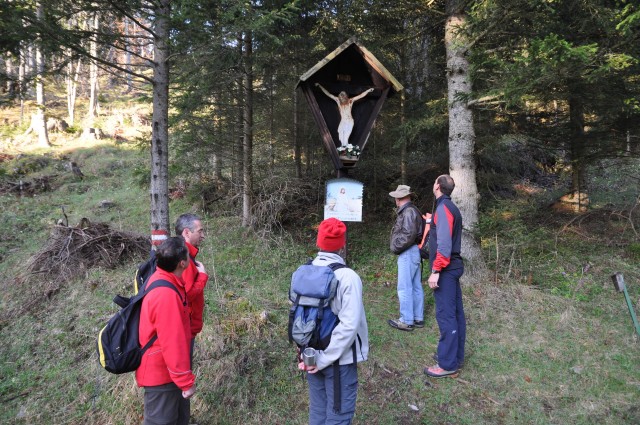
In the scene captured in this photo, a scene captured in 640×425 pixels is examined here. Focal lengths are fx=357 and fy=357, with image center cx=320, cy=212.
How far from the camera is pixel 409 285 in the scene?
4875mm

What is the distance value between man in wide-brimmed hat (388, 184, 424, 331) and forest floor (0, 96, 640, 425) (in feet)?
0.69

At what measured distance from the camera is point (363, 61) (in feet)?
17.7

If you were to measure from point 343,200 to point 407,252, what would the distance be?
1130mm

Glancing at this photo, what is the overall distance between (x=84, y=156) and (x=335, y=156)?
19082mm

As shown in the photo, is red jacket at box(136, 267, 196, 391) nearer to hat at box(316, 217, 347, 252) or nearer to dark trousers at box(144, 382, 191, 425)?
dark trousers at box(144, 382, 191, 425)

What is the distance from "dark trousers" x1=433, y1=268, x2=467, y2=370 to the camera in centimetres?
383

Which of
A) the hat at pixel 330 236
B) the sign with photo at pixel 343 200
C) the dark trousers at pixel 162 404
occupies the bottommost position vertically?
the dark trousers at pixel 162 404

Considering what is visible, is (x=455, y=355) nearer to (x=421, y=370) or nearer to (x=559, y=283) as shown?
(x=421, y=370)

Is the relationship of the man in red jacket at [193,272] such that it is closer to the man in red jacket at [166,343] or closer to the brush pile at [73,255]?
the man in red jacket at [166,343]

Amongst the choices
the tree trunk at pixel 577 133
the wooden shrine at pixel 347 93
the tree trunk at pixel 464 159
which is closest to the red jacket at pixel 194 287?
the wooden shrine at pixel 347 93

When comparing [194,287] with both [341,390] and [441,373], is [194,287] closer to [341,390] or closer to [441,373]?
[341,390]

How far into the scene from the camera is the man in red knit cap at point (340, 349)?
2318mm

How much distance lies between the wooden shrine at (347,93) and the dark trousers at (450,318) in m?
2.07

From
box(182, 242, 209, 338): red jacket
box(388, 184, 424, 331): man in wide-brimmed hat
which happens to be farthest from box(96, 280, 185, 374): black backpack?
box(388, 184, 424, 331): man in wide-brimmed hat
